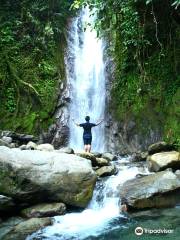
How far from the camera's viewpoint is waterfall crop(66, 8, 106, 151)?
14.3m

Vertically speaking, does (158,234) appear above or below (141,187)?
below

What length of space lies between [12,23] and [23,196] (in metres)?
8.66

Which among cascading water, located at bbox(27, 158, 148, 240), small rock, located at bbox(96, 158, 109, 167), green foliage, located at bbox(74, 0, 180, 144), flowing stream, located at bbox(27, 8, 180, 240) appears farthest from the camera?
green foliage, located at bbox(74, 0, 180, 144)

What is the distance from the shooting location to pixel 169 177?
871 cm

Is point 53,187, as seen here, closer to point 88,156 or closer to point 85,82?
point 88,156

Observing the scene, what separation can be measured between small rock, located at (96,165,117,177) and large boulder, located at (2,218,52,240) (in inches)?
100

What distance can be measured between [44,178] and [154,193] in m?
2.36

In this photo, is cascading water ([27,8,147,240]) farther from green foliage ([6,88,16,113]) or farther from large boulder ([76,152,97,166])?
green foliage ([6,88,16,113])

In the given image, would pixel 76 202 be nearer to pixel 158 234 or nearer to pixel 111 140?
pixel 158 234

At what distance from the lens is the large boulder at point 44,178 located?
8250 millimetres

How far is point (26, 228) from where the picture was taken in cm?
Result: 722

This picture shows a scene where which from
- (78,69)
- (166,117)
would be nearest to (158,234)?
(166,117)

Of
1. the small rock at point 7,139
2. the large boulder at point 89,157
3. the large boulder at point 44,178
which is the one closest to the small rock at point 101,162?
the large boulder at point 89,157

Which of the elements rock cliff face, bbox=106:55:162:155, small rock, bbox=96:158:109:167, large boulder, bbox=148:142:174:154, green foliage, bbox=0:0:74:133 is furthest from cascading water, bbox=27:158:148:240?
green foliage, bbox=0:0:74:133
